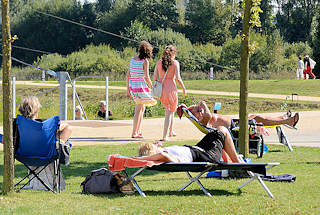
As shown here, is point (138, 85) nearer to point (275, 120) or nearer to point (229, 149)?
point (275, 120)

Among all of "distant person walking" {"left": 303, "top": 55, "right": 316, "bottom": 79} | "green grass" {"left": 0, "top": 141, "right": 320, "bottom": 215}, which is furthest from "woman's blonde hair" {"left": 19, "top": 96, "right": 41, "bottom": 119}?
"distant person walking" {"left": 303, "top": 55, "right": 316, "bottom": 79}

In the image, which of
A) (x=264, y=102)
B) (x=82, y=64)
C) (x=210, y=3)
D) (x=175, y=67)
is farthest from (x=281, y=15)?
(x=175, y=67)

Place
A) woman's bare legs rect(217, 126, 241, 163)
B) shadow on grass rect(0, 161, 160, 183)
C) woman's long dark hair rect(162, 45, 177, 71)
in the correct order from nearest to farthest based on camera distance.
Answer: woman's bare legs rect(217, 126, 241, 163)
shadow on grass rect(0, 161, 160, 183)
woman's long dark hair rect(162, 45, 177, 71)

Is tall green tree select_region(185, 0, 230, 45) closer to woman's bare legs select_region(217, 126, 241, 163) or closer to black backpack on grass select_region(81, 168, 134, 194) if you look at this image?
woman's bare legs select_region(217, 126, 241, 163)

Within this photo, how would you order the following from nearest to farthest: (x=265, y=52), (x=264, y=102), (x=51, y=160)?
(x=51, y=160)
(x=264, y=102)
(x=265, y=52)

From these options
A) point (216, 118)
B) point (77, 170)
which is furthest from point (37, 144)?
point (216, 118)

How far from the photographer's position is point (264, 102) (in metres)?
22.8

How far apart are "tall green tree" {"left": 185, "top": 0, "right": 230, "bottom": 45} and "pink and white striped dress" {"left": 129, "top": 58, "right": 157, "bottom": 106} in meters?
48.9

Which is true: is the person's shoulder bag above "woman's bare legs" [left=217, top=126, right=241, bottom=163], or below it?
above

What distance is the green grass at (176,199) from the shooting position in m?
5.73

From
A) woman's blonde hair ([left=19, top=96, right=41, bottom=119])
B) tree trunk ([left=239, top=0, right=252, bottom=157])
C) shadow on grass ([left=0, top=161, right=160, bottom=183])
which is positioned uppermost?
tree trunk ([left=239, top=0, right=252, bottom=157])

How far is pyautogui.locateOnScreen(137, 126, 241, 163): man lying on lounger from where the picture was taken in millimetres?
6580

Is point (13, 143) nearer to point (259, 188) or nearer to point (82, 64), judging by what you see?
point (259, 188)

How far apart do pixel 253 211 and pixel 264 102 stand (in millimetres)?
17364
